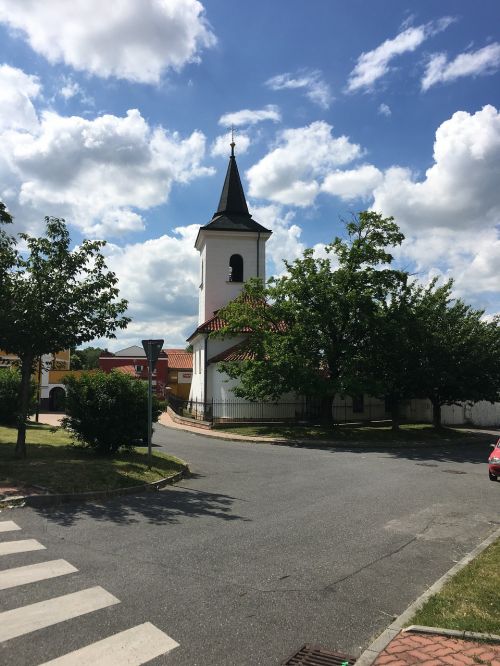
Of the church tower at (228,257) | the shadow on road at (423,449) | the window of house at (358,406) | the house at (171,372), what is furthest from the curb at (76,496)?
the house at (171,372)

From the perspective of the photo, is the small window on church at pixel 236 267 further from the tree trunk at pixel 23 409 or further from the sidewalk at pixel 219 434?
the tree trunk at pixel 23 409

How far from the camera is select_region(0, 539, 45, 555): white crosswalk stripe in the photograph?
20.8 feet

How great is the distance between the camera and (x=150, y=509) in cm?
901

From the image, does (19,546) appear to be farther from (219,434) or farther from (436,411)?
(436,411)

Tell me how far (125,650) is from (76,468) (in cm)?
Answer: 773

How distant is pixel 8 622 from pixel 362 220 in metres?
23.4

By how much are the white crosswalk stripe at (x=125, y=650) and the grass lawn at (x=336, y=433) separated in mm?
18853

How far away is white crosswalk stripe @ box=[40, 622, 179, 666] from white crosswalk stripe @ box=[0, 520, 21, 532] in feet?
12.1

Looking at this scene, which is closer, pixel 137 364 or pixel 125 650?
pixel 125 650

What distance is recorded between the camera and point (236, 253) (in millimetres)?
37875

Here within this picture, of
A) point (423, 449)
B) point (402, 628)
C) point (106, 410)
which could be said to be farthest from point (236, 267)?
point (402, 628)

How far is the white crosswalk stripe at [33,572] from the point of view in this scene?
5367 mm

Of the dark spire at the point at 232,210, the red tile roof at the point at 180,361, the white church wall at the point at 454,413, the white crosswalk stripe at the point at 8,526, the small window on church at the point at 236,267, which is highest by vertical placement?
the dark spire at the point at 232,210

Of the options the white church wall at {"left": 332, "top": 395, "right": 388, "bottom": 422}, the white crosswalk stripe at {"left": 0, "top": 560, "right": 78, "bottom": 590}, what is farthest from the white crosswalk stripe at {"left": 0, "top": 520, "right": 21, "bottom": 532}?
the white church wall at {"left": 332, "top": 395, "right": 388, "bottom": 422}
